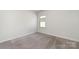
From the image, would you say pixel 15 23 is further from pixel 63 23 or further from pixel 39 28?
pixel 63 23

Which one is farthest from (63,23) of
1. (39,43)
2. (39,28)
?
(39,43)

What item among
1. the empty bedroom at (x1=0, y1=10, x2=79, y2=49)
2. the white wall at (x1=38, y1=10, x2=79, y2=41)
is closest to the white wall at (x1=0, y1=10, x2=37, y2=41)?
the empty bedroom at (x1=0, y1=10, x2=79, y2=49)

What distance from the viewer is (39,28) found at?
1.25m

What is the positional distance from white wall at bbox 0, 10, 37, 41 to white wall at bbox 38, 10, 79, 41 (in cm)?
18

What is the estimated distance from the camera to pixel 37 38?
1.23 m

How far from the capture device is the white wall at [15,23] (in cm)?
116

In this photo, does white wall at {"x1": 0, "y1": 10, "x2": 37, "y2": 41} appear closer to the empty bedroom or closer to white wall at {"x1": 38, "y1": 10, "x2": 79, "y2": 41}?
the empty bedroom

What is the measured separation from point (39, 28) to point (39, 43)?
0.78 ft

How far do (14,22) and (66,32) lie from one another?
808mm

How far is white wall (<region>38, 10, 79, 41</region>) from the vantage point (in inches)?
45.9

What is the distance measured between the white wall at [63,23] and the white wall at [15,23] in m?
0.18
